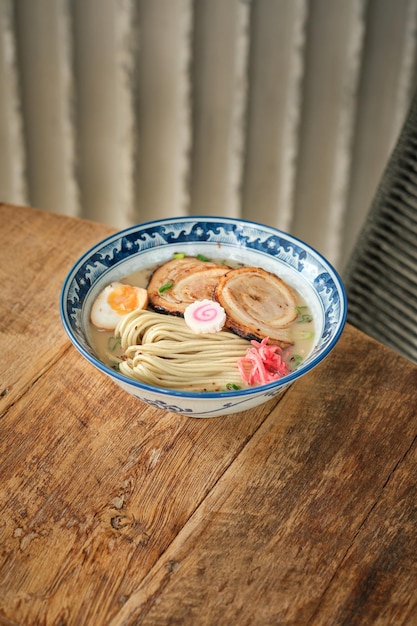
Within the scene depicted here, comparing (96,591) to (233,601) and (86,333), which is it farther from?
(86,333)

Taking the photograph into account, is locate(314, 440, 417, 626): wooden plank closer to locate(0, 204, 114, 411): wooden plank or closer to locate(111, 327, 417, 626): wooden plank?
locate(111, 327, 417, 626): wooden plank

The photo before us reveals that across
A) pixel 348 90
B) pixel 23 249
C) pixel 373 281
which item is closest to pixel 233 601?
pixel 23 249

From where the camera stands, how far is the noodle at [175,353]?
97 cm

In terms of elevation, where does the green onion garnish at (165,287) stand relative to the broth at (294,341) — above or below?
above

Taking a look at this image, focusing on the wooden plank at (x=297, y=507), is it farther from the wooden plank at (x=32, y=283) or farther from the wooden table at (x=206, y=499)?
the wooden plank at (x=32, y=283)

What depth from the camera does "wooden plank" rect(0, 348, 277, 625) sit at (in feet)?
→ 2.75

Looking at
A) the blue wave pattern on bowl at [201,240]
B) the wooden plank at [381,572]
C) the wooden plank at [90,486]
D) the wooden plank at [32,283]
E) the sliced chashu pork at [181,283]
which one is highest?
the blue wave pattern on bowl at [201,240]

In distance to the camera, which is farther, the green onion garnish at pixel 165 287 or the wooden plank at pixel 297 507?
the green onion garnish at pixel 165 287

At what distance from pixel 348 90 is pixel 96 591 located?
1.67 metres

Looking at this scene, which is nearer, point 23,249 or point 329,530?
point 329,530

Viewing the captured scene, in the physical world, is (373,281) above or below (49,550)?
below

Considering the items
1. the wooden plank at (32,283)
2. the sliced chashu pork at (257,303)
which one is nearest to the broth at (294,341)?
the sliced chashu pork at (257,303)

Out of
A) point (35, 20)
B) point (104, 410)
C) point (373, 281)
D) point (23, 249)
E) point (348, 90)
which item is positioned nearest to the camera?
point (104, 410)

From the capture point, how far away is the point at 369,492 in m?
0.95
